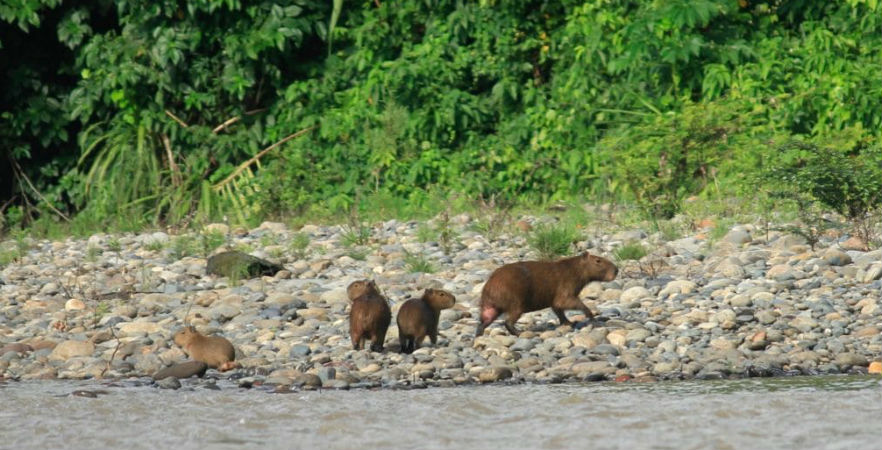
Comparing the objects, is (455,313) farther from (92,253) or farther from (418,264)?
(92,253)

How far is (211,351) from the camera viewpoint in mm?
6020

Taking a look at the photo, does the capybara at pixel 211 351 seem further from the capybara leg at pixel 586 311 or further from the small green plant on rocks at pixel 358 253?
the small green plant on rocks at pixel 358 253

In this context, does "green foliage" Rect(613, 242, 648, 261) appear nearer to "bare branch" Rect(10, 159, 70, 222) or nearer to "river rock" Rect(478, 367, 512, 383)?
"river rock" Rect(478, 367, 512, 383)

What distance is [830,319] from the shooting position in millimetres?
6398

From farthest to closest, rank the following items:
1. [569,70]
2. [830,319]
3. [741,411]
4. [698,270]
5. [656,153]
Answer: [569,70] < [656,153] < [698,270] < [830,319] < [741,411]

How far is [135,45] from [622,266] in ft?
20.9

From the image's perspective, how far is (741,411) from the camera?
4770 millimetres

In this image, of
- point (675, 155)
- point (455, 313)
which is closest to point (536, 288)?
point (455, 313)

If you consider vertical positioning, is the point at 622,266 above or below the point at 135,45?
below

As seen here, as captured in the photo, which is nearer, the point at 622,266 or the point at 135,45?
the point at 622,266

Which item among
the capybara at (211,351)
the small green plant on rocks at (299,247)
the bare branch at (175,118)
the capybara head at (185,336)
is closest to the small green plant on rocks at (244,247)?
the small green plant on rocks at (299,247)

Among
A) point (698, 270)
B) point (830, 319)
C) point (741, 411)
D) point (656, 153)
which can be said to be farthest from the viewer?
point (656, 153)

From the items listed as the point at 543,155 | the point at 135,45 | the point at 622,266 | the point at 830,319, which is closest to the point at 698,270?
the point at 622,266

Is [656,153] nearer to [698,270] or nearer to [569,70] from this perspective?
[569,70]
